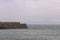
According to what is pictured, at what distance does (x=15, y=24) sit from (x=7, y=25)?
124cm

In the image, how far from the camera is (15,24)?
65.1ft

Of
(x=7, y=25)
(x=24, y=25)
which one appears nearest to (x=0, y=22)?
(x=7, y=25)

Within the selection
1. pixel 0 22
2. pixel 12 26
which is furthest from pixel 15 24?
pixel 0 22

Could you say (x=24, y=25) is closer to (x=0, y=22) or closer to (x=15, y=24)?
(x=15, y=24)

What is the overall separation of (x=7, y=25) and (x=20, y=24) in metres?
1.57

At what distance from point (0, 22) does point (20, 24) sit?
8.32 ft

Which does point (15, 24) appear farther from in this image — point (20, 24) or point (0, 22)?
point (0, 22)

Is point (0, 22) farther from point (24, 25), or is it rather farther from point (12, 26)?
point (24, 25)

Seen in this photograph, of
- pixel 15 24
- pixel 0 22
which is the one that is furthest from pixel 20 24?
pixel 0 22

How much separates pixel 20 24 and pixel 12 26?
3.17 ft

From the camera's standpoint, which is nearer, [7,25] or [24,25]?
Result: [7,25]

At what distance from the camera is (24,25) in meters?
20.1

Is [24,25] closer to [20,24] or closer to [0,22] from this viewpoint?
[20,24]

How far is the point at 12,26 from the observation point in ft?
64.3
